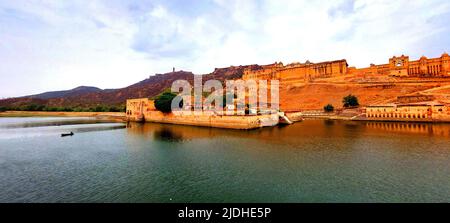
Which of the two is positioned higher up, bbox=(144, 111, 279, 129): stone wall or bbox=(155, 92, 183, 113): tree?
bbox=(155, 92, 183, 113): tree

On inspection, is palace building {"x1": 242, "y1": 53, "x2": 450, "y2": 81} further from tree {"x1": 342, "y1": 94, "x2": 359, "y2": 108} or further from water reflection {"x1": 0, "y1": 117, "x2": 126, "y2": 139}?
water reflection {"x1": 0, "y1": 117, "x2": 126, "y2": 139}

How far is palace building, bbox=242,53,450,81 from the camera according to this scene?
58.2m

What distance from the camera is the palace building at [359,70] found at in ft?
191

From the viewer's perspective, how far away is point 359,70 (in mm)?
67062

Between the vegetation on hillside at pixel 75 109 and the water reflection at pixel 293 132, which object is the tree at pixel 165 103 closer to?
the water reflection at pixel 293 132

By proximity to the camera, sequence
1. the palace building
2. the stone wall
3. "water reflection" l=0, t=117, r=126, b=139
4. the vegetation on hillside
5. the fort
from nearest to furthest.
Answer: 1. "water reflection" l=0, t=117, r=126, b=139
2. the stone wall
3. the fort
4. the palace building
5. the vegetation on hillside

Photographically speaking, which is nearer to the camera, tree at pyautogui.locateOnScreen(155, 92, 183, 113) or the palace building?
tree at pyautogui.locateOnScreen(155, 92, 183, 113)

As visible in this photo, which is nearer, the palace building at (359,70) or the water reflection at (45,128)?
the water reflection at (45,128)

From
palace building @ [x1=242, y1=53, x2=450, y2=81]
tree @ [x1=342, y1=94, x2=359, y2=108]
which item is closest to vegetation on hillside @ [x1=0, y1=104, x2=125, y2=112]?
palace building @ [x1=242, y1=53, x2=450, y2=81]

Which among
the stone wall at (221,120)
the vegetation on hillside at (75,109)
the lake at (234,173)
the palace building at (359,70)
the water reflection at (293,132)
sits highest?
the palace building at (359,70)

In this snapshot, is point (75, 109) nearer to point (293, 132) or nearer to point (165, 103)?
point (165, 103)

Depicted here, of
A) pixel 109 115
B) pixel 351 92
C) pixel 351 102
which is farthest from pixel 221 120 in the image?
A: pixel 351 92

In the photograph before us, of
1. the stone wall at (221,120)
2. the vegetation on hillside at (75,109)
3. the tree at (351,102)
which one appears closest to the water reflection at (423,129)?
the stone wall at (221,120)
